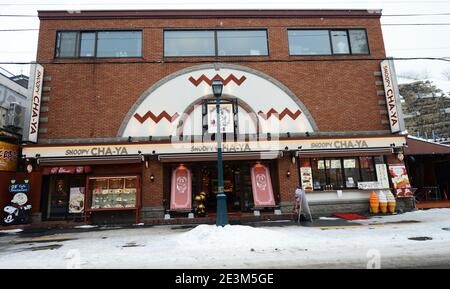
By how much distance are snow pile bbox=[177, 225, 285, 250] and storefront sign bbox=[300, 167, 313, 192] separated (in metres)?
5.89

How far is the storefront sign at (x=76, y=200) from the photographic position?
13.4 m

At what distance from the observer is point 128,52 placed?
15.0m

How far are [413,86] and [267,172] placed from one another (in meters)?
44.3

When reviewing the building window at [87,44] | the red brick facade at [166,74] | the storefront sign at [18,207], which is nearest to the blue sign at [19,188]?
the storefront sign at [18,207]

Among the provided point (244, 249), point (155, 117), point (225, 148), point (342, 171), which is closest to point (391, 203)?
point (342, 171)

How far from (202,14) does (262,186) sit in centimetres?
1039

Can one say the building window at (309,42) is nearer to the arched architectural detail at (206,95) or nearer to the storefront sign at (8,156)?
the arched architectural detail at (206,95)

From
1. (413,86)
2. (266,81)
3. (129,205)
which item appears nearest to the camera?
(129,205)

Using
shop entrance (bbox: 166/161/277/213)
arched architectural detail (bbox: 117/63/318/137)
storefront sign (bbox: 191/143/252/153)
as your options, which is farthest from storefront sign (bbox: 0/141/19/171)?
storefront sign (bbox: 191/143/252/153)

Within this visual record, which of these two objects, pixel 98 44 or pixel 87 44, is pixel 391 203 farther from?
pixel 87 44

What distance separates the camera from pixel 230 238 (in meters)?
7.85

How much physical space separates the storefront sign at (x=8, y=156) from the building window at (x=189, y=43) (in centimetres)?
932
